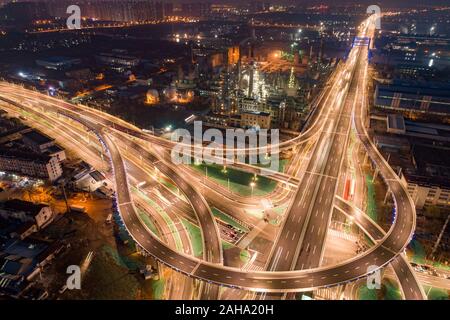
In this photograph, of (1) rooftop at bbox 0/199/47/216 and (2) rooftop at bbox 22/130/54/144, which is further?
(2) rooftop at bbox 22/130/54/144

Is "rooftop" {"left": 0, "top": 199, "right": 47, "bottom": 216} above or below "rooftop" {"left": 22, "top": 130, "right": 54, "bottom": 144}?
below

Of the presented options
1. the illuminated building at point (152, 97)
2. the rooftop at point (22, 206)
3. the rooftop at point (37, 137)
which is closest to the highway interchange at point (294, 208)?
the rooftop at point (37, 137)

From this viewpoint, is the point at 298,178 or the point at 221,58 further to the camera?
the point at 221,58

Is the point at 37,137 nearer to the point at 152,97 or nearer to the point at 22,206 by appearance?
the point at 22,206

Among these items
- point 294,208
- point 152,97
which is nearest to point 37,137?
point 152,97

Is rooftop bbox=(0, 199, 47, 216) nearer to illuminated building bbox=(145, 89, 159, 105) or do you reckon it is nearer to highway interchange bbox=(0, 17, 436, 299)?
highway interchange bbox=(0, 17, 436, 299)

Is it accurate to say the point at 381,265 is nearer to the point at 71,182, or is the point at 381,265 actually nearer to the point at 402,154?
the point at 402,154

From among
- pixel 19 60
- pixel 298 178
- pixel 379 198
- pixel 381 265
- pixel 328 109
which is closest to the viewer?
pixel 381 265

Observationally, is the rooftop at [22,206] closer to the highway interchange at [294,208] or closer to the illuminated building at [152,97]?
the highway interchange at [294,208]

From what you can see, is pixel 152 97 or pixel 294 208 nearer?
pixel 294 208

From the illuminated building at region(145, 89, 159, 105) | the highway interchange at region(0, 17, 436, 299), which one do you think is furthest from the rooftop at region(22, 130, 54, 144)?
the illuminated building at region(145, 89, 159, 105)
